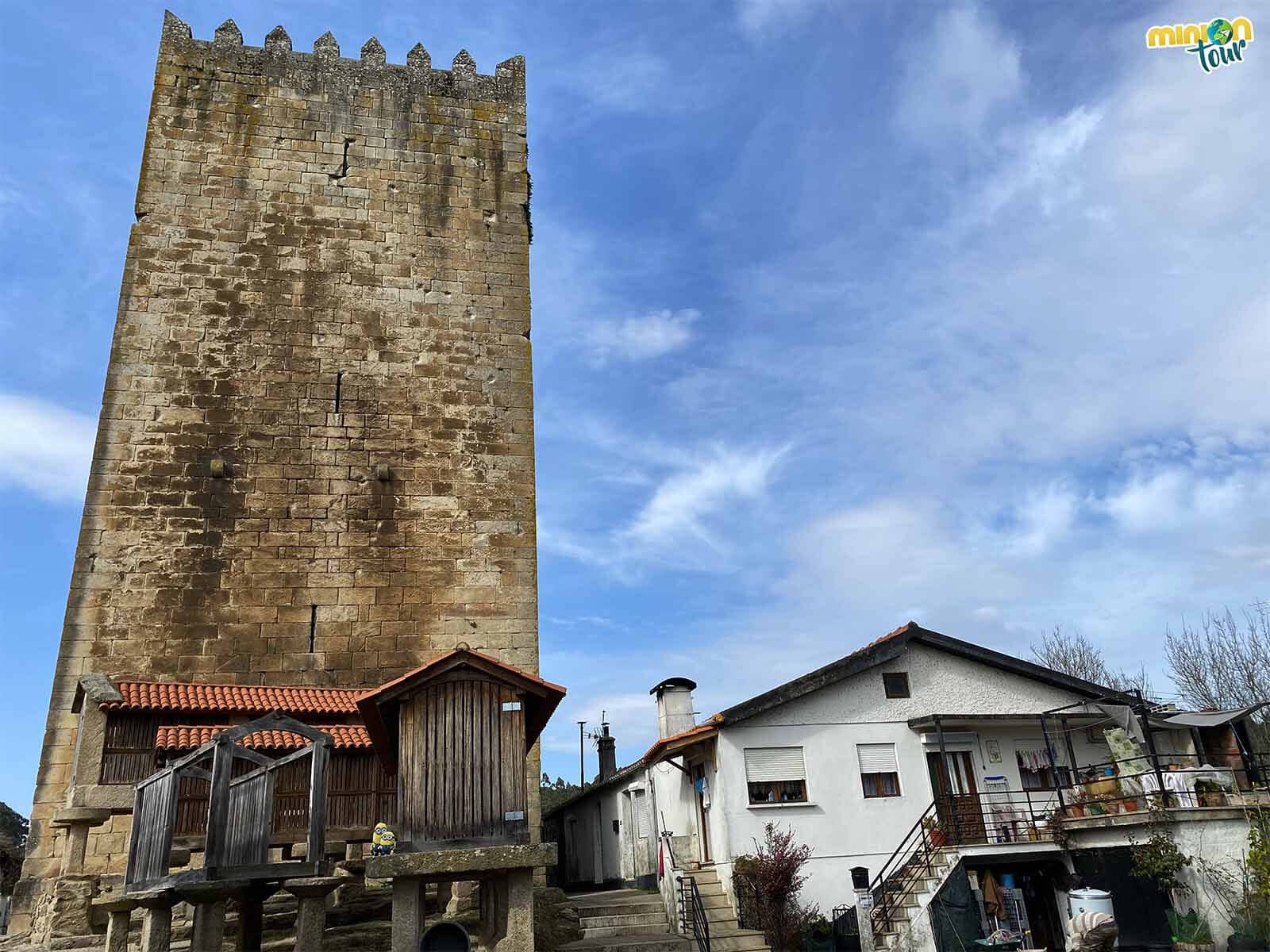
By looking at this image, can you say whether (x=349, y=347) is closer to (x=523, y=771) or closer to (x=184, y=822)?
(x=184, y=822)

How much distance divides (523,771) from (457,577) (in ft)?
25.7

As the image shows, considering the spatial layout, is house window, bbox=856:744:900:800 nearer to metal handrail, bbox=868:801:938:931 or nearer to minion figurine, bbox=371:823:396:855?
metal handrail, bbox=868:801:938:931

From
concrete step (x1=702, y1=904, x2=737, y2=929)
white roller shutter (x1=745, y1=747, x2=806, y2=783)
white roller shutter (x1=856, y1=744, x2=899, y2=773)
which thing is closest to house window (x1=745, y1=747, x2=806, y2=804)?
white roller shutter (x1=745, y1=747, x2=806, y2=783)

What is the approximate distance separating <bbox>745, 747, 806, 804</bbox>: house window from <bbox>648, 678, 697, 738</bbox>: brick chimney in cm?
278

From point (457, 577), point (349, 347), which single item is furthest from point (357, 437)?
point (457, 577)

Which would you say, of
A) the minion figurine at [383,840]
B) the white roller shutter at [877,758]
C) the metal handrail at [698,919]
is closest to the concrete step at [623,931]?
the metal handrail at [698,919]

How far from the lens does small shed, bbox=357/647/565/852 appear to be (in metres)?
8.05

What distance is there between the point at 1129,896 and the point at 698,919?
23.7 ft

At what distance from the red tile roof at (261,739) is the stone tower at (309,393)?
3.17 metres

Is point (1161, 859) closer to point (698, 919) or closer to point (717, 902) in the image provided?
point (717, 902)

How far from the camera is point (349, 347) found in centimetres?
1694

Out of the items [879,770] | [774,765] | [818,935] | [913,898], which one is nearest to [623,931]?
[818,935]

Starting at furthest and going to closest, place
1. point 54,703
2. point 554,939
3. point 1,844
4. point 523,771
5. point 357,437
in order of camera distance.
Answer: point 1,844
point 357,437
point 54,703
point 554,939
point 523,771

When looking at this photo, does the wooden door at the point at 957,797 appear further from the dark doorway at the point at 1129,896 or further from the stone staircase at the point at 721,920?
the stone staircase at the point at 721,920
